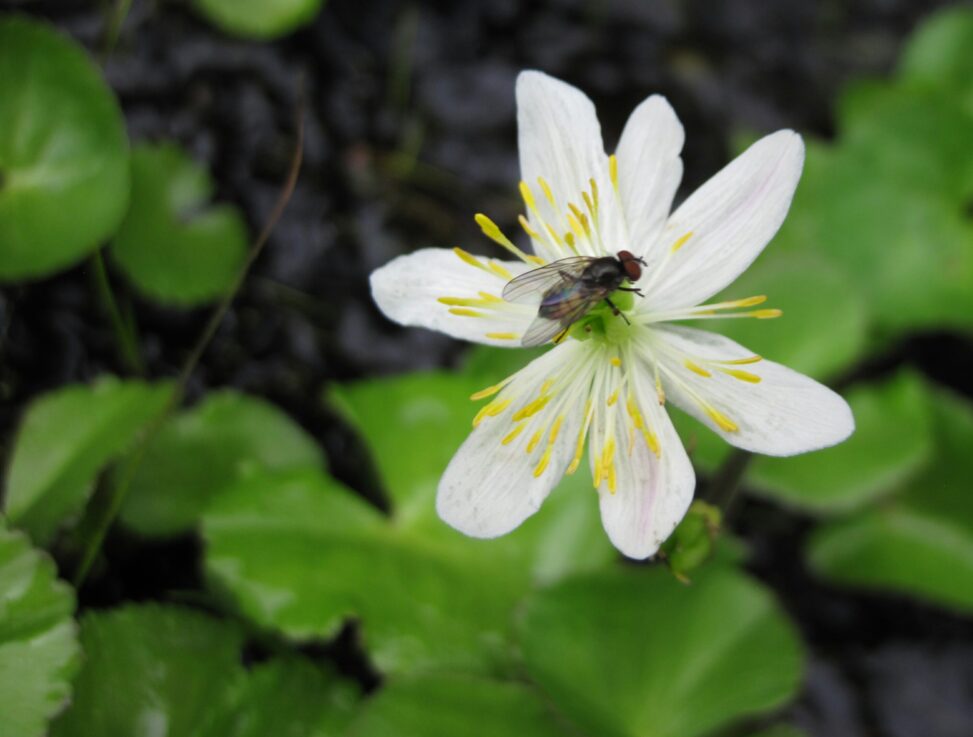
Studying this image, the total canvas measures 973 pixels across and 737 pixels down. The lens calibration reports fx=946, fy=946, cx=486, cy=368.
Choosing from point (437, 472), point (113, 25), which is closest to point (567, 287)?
point (437, 472)

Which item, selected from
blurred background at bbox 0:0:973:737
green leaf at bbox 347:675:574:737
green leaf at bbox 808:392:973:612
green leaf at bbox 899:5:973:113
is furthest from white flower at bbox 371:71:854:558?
green leaf at bbox 899:5:973:113

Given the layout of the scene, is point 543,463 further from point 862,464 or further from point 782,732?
point 862,464

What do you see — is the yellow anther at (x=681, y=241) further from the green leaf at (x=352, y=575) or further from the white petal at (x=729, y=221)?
the green leaf at (x=352, y=575)

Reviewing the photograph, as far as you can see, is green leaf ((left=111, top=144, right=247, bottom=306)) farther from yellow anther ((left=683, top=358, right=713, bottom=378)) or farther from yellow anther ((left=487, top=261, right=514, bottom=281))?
yellow anther ((left=683, top=358, right=713, bottom=378))

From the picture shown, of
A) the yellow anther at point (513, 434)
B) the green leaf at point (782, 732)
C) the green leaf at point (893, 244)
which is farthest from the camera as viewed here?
the green leaf at point (893, 244)

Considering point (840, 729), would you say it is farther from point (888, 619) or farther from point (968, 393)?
point (968, 393)

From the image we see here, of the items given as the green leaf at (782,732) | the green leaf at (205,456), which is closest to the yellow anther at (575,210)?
the green leaf at (205,456)

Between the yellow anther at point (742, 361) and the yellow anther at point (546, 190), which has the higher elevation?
the yellow anther at point (546, 190)

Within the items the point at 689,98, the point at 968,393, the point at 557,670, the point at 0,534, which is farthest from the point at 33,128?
the point at 968,393
